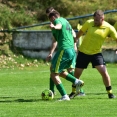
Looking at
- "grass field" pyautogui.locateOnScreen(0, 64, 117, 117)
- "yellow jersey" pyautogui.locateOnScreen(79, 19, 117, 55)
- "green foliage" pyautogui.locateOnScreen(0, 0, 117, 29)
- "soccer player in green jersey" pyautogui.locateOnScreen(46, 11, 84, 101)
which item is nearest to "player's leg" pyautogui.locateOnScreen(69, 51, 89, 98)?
"yellow jersey" pyautogui.locateOnScreen(79, 19, 117, 55)

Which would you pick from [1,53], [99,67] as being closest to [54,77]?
[99,67]

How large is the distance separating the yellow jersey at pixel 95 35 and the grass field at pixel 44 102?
1.05 meters

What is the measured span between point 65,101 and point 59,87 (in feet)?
1.14

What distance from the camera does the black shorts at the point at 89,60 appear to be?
12742mm

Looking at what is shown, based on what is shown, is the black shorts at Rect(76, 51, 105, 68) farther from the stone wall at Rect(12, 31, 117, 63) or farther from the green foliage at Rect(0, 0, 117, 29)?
the green foliage at Rect(0, 0, 117, 29)

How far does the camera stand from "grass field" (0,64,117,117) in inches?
409

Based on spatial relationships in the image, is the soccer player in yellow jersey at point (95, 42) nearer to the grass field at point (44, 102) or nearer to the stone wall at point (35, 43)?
the grass field at point (44, 102)

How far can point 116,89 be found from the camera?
15547mm

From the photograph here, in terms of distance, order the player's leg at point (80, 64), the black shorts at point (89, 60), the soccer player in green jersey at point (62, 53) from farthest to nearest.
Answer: the player's leg at point (80, 64)
the black shorts at point (89, 60)
the soccer player in green jersey at point (62, 53)

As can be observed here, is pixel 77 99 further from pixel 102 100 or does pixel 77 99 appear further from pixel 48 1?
pixel 48 1

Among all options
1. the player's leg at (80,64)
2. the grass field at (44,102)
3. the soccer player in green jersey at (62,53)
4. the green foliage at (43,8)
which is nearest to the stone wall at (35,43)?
the green foliage at (43,8)

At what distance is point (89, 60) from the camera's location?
1287cm

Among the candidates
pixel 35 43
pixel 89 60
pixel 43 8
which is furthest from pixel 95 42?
pixel 43 8

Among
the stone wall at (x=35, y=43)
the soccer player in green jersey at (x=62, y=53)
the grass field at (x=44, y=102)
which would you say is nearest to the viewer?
the grass field at (x=44, y=102)
